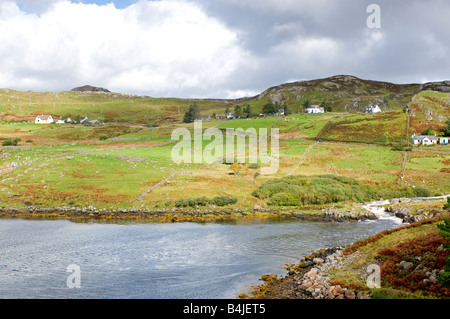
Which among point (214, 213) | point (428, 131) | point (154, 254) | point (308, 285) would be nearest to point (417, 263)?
point (308, 285)

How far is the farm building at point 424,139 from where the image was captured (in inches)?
4267

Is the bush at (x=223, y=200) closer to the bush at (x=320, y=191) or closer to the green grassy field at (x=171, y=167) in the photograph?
the green grassy field at (x=171, y=167)

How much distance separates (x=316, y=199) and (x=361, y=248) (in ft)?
93.4

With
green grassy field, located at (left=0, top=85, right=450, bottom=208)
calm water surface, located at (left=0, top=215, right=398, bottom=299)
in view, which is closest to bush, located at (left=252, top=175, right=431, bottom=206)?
green grassy field, located at (left=0, top=85, right=450, bottom=208)

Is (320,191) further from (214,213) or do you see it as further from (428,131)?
(428,131)

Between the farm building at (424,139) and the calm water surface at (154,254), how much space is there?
73.7 metres

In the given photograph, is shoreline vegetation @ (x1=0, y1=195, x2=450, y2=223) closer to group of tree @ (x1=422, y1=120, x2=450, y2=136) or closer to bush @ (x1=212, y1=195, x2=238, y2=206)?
bush @ (x1=212, y1=195, x2=238, y2=206)

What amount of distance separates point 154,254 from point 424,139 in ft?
347

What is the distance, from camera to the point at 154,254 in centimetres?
3453

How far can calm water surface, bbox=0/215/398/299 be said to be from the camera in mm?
26438

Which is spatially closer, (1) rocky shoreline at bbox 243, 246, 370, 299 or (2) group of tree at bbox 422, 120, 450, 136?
(1) rocky shoreline at bbox 243, 246, 370, 299

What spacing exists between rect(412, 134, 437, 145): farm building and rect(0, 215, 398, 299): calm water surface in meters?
73.7
